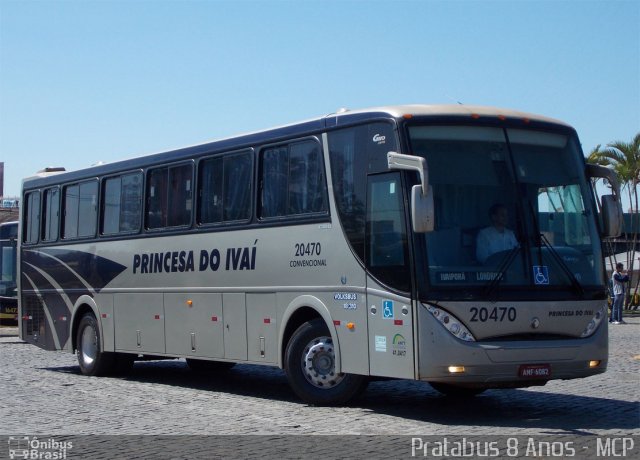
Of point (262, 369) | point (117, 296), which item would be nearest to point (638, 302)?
point (262, 369)

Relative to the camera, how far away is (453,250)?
1136cm

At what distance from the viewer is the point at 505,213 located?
11.6 meters

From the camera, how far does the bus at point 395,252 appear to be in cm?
1124

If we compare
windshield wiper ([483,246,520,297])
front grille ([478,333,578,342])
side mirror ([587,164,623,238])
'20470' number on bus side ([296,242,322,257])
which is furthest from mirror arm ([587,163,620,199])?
'20470' number on bus side ([296,242,322,257])

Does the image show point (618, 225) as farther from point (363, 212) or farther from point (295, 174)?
point (295, 174)

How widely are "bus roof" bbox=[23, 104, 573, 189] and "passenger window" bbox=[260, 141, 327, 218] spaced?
0.69 feet

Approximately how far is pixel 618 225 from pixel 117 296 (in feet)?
27.8

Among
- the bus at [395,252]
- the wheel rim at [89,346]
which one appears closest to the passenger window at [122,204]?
the bus at [395,252]

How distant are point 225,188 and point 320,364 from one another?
317cm

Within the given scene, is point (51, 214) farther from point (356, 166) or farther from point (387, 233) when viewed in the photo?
point (387, 233)

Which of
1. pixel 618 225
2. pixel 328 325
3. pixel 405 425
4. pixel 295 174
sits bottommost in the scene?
pixel 405 425

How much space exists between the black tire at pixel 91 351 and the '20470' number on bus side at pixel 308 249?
19.4 feet

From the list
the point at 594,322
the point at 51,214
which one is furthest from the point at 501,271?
the point at 51,214

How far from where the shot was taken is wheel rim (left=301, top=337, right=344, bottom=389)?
12.7 meters
